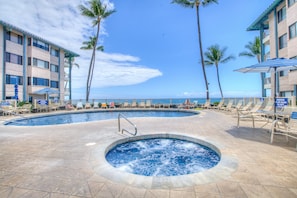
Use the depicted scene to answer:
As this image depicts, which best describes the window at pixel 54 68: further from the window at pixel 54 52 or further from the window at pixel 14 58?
the window at pixel 14 58

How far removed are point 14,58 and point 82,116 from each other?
10312 mm

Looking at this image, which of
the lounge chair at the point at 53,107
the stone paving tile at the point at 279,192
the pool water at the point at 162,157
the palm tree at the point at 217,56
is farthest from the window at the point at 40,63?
the stone paving tile at the point at 279,192

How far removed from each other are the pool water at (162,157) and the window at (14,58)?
17780mm

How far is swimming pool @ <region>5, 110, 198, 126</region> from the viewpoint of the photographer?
33.7 ft

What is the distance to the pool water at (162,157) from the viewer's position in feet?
11.2

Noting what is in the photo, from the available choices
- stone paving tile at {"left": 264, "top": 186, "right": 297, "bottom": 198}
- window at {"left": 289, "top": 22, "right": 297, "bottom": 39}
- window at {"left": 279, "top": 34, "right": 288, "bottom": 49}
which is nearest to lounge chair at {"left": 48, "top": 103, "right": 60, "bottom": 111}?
stone paving tile at {"left": 264, "top": 186, "right": 297, "bottom": 198}

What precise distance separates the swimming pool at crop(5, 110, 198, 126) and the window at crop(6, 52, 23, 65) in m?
8.44

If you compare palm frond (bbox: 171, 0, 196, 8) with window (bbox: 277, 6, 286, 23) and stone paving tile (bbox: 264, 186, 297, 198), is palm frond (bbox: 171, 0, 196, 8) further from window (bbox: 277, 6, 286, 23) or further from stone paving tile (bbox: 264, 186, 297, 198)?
stone paving tile (bbox: 264, 186, 297, 198)

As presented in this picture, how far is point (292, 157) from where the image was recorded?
3270 mm

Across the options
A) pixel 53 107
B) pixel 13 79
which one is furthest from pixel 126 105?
pixel 13 79

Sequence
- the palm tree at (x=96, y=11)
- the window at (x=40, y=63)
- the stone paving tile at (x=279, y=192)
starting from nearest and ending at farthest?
1. the stone paving tile at (x=279, y=192)
2. the palm tree at (x=96, y=11)
3. the window at (x=40, y=63)

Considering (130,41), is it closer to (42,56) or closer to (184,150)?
(42,56)

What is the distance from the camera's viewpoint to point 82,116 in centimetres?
1352

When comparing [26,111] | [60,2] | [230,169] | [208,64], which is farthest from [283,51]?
[26,111]
